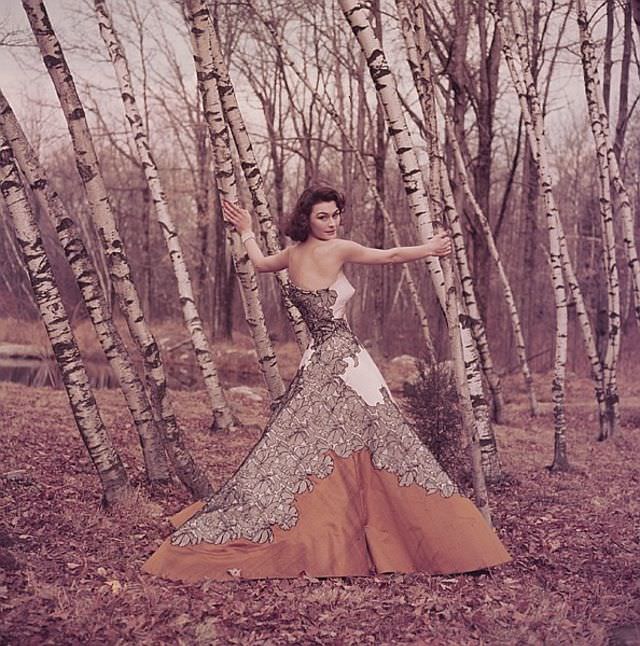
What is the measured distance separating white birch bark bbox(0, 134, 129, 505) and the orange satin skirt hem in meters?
1.21

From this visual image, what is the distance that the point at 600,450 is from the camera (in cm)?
966

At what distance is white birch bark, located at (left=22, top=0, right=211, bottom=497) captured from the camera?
208 inches

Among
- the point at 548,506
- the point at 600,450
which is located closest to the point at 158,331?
the point at 600,450

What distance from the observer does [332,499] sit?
15.0 ft

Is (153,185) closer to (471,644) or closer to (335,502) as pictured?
(335,502)

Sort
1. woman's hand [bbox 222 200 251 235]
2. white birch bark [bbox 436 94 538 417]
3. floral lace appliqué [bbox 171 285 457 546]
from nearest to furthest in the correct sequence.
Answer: floral lace appliqué [bbox 171 285 457 546] < woman's hand [bbox 222 200 251 235] < white birch bark [bbox 436 94 538 417]

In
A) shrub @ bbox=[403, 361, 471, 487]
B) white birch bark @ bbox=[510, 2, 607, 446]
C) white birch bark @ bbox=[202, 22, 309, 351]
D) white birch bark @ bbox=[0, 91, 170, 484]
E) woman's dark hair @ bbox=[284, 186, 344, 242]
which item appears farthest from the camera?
white birch bark @ bbox=[510, 2, 607, 446]

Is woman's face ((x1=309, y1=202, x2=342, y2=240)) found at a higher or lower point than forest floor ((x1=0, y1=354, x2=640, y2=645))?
higher

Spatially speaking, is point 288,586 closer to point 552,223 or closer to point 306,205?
point 306,205

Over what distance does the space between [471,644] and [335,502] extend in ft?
3.83

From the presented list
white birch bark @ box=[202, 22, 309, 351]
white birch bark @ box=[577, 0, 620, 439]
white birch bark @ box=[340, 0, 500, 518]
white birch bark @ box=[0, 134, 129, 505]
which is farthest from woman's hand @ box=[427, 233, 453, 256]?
white birch bark @ box=[577, 0, 620, 439]

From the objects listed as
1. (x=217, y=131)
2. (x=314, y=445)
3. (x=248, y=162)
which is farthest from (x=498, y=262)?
(x=314, y=445)

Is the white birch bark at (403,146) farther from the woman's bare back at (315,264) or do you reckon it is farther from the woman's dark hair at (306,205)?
the woman's bare back at (315,264)

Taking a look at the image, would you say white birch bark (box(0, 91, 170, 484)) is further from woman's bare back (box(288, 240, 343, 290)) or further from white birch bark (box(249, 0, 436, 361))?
white birch bark (box(249, 0, 436, 361))
